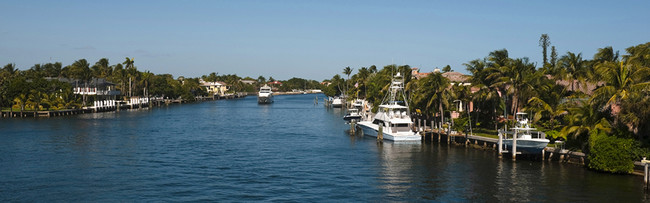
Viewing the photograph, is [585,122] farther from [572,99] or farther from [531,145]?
[572,99]

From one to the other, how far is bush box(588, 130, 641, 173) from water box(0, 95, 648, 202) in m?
0.82

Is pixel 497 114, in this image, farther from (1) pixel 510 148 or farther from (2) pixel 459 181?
(2) pixel 459 181

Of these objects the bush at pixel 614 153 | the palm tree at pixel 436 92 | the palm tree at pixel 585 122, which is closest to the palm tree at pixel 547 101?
the palm tree at pixel 585 122

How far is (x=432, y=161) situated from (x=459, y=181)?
388 inches

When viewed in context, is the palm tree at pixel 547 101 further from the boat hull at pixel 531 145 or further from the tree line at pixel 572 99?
the boat hull at pixel 531 145

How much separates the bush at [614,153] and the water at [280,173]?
82 centimetres

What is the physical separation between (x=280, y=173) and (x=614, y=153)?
25.8 metres

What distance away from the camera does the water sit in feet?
130

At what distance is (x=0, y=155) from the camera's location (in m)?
57.3

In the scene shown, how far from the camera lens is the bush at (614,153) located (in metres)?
43.1

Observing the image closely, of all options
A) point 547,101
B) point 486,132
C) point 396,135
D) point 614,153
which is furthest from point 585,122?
point 396,135

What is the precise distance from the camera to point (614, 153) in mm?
43562

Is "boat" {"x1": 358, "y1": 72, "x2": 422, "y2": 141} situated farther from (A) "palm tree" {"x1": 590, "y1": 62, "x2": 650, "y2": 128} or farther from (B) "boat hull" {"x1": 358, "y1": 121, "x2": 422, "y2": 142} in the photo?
(A) "palm tree" {"x1": 590, "y1": 62, "x2": 650, "y2": 128}

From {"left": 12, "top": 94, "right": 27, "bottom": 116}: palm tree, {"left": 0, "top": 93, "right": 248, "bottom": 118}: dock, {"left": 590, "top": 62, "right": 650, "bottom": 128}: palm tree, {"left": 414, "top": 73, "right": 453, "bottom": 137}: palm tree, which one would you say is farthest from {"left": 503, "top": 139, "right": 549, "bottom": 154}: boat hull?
{"left": 12, "top": 94, "right": 27, "bottom": 116}: palm tree
